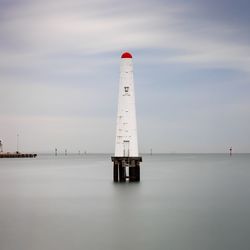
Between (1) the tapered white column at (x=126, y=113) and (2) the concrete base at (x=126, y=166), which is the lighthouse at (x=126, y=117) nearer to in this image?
(1) the tapered white column at (x=126, y=113)

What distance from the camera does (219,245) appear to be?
17156 millimetres

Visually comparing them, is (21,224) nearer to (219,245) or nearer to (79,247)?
(79,247)

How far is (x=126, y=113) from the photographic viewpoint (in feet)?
105

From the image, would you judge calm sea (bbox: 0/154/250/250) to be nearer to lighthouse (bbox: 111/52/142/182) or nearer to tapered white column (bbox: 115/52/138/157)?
lighthouse (bbox: 111/52/142/182)

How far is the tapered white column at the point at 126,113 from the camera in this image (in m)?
32.2

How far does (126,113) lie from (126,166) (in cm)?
449

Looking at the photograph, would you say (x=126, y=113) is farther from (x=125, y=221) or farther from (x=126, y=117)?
(x=125, y=221)

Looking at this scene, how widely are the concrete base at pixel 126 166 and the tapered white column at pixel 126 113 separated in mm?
947

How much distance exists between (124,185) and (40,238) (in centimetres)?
1849

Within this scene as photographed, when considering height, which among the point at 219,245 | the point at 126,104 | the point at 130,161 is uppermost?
the point at 126,104

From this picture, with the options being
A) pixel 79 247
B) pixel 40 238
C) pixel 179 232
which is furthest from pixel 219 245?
pixel 40 238

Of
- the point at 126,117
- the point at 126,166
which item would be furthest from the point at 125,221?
the point at 126,166

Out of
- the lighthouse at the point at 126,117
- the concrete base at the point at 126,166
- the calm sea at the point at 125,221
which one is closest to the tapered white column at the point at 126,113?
the lighthouse at the point at 126,117

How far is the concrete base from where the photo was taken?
3375cm
